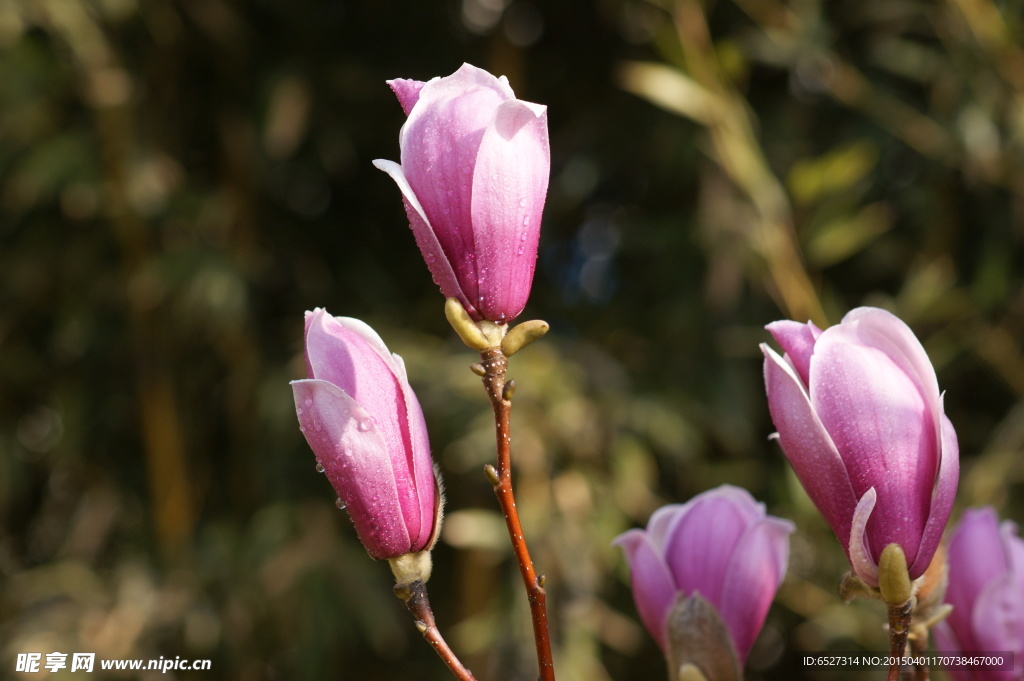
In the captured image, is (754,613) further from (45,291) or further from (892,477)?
(45,291)

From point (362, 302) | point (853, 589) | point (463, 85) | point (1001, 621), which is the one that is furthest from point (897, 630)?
point (362, 302)

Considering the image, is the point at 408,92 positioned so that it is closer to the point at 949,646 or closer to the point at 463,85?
the point at 463,85

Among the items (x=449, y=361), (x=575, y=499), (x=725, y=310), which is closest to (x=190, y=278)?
(x=449, y=361)

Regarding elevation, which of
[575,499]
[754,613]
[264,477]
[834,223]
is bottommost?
[264,477]

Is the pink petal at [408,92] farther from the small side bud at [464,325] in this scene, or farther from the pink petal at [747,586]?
the pink petal at [747,586]

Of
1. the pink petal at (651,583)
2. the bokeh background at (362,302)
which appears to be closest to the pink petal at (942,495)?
the pink petal at (651,583)

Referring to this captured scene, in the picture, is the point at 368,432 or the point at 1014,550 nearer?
the point at 368,432

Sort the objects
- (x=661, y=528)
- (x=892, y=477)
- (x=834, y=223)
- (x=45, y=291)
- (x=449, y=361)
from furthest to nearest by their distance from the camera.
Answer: (x=45, y=291), (x=449, y=361), (x=834, y=223), (x=661, y=528), (x=892, y=477)
